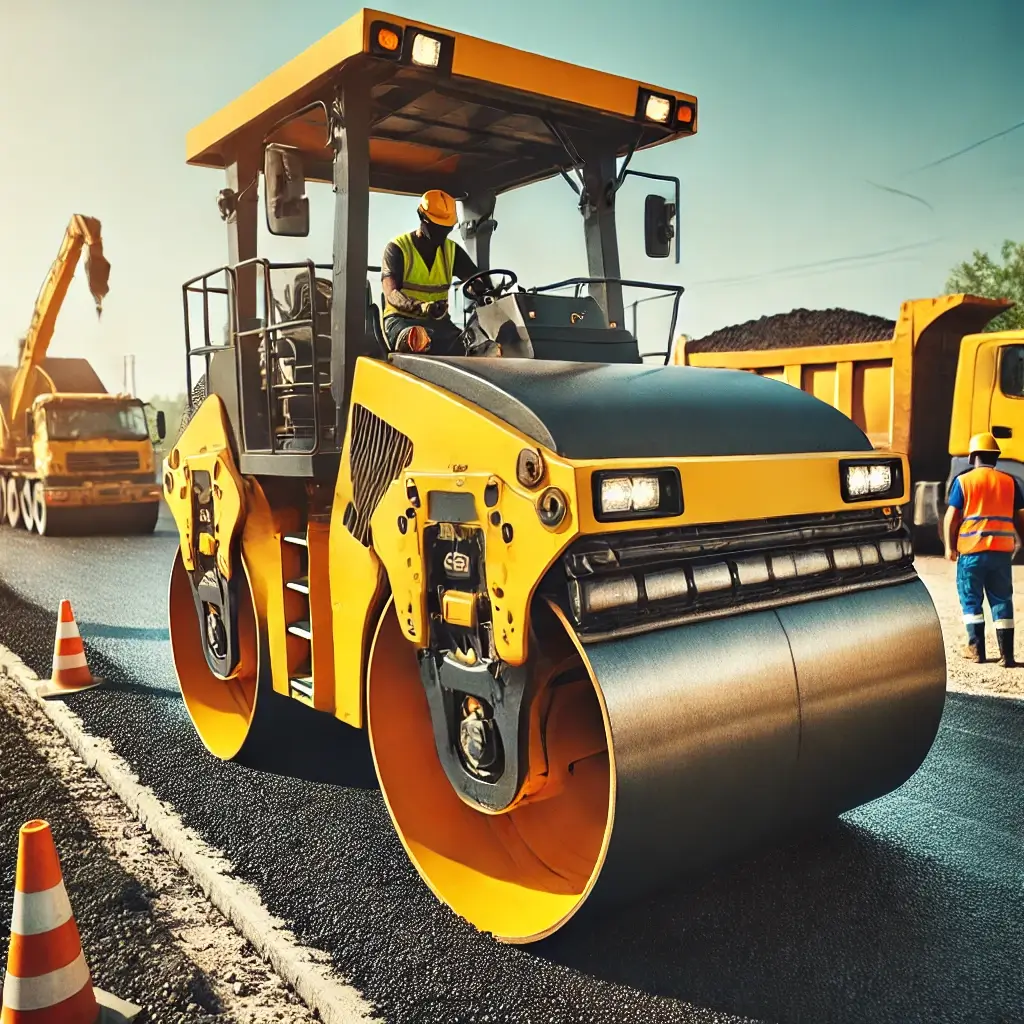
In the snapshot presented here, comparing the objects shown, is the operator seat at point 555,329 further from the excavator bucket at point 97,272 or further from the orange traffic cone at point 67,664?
the excavator bucket at point 97,272

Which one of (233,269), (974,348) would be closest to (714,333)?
(974,348)

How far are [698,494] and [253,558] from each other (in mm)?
2105

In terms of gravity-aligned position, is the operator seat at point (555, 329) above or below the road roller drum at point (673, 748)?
above

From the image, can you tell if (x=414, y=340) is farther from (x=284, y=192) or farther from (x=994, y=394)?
(x=994, y=394)

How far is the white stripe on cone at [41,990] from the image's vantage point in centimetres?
231

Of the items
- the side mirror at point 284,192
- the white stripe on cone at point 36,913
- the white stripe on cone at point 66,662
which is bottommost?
the white stripe on cone at point 66,662

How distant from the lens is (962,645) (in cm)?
643

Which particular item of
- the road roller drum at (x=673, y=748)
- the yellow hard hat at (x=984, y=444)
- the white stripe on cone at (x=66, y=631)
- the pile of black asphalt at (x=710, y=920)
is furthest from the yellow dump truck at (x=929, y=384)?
the white stripe on cone at (x=66, y=631)

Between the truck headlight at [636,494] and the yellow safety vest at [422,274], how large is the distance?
56.8 inches

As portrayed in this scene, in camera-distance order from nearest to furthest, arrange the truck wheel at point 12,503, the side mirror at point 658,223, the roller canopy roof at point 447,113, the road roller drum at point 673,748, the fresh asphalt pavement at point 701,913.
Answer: the road roller drum at point 673,748 → the fresh asphalt pavement at point 701,913 → the roller canopy roof at point 447,113 → the side mirror at point 658,223 → the truck wheel at point 12,503

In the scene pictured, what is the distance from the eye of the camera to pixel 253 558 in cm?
402

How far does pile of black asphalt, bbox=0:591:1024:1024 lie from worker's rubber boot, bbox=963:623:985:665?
74.7 inches

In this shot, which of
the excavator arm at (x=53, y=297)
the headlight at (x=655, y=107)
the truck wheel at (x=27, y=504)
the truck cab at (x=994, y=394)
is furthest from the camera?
the truck wheel at (x=27, y=504)

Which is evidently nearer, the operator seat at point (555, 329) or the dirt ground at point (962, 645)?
the operator seat at point (555, 329)
